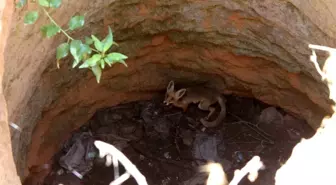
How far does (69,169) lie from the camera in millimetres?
4004

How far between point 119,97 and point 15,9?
1.98 metres

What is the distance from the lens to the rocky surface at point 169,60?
3.09 metres

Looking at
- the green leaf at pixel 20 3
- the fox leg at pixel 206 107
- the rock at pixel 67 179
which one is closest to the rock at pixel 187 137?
the fox leg at pixel 206 107

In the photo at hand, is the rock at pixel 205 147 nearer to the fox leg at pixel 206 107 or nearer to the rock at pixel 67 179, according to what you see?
the fox leg at pixel 206 107

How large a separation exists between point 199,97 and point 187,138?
13.6 inches

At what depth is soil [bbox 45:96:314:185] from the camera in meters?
4.06

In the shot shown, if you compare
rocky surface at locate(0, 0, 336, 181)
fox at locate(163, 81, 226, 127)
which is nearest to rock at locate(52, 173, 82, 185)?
rocky surface at locate(0, 0, 336, 181)

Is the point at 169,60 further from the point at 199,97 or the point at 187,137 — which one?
the point at 187,137

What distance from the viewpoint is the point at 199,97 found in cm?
436

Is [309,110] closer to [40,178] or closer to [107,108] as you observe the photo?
[107,108]

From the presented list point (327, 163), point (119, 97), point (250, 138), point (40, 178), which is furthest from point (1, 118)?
point (250, 138)

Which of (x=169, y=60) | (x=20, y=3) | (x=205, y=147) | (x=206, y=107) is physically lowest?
(x=205, y=147)

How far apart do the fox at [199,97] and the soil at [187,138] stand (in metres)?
0.07

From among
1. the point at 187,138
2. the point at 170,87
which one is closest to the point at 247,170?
the point at 187,138
